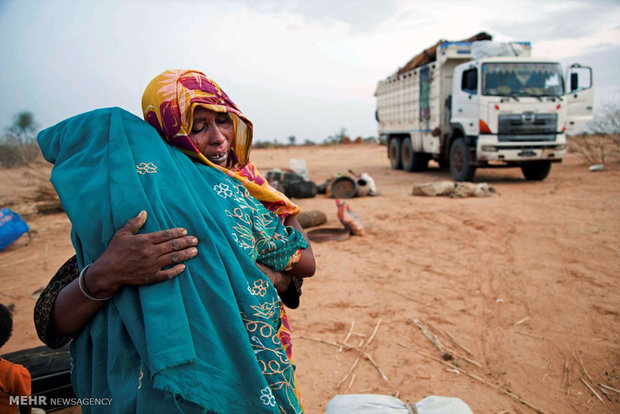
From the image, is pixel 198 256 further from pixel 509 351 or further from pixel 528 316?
pixel 528 316

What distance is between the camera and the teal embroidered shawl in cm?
95

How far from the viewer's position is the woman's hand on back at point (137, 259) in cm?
98

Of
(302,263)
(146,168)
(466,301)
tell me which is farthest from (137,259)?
(466,301)

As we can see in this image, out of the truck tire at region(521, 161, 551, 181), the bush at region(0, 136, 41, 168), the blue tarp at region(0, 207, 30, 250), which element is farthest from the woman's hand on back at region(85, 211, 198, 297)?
the truck tire at region(521, 161, 551, 181)

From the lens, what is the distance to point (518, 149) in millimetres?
9000

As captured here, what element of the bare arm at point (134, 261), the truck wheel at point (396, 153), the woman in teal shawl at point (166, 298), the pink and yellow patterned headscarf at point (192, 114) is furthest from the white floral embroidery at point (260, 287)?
the truck wheel at point (396, 153)

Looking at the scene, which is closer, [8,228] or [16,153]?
[8,228]

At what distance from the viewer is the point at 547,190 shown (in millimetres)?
8602

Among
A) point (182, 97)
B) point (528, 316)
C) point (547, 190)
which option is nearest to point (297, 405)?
point (182, 97)

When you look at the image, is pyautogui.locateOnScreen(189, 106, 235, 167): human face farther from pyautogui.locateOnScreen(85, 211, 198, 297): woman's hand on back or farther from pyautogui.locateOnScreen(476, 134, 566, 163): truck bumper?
pyautogui.locateOnScreen(476, 134, 566, 163): truck bumper

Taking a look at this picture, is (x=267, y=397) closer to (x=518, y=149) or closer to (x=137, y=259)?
(x=137, y=259)

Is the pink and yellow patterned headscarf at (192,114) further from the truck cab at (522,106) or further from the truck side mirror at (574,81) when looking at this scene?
the truck side mirror at (574,81)

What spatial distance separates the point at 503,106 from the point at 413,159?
4.28 metres

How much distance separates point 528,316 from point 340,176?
5.84 metres
